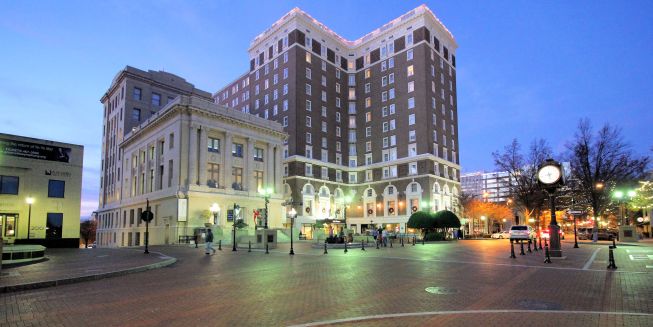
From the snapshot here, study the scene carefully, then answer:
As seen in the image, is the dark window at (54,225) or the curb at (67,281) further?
the dark window at (54,225)

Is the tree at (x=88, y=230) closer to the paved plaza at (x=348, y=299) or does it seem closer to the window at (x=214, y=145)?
the window at (x=214, y=145)

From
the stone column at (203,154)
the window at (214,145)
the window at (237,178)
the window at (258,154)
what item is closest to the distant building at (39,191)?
the stone column at (203,154)

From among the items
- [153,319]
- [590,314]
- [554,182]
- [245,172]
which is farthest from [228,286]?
[245,172]

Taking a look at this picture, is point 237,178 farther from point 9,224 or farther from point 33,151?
point 9,224

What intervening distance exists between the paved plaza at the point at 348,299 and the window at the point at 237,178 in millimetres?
43799

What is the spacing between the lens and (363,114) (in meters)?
90.8

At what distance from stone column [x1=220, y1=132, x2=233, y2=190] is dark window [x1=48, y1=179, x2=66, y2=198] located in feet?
76.8

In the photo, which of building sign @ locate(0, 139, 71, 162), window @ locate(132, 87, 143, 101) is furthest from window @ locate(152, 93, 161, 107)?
building sign @ locate(0, 139, 71, 162)

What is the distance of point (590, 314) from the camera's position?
838 centimetres

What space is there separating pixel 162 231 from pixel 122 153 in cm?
2677

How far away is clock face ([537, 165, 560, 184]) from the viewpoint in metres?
21.0

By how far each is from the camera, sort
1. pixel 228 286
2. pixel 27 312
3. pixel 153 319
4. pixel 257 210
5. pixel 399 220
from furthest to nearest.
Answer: pixel 399 220
pixel 257 210
pixel 228 286
pixel 27 312
pixel 153 319

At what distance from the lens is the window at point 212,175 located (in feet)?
185

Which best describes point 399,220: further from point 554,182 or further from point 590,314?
point 590,314
